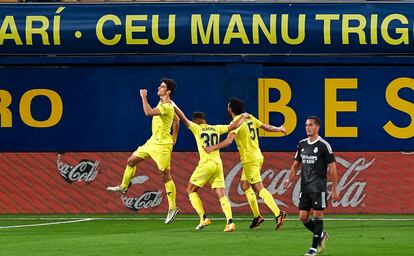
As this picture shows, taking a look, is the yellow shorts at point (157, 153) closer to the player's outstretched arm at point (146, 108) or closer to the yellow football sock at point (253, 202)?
the player's outstretched arm at point (146, 108)

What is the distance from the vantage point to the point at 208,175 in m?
21.5

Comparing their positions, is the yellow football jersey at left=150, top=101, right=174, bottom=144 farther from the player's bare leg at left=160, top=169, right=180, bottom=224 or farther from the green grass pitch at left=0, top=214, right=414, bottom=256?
the green grass pitch at left=0, top=214, right=414, bottom=256

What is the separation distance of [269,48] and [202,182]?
19.9 feet

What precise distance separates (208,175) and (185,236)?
1.88 metres

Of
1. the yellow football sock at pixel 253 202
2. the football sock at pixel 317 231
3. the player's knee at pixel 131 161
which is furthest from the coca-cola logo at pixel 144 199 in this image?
the football sock at pixel 317 231

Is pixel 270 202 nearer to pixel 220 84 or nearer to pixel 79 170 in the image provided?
pixel 220 84

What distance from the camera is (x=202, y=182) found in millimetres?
21469

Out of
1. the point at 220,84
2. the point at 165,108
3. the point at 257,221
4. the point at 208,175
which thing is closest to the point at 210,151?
the point at 208,175

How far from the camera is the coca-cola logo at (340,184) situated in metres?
26.3

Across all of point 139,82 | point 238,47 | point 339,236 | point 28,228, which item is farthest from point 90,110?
point 339,236

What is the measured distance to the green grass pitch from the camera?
56.4 ft

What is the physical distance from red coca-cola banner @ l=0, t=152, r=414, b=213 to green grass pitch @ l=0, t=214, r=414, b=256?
2.58 feet

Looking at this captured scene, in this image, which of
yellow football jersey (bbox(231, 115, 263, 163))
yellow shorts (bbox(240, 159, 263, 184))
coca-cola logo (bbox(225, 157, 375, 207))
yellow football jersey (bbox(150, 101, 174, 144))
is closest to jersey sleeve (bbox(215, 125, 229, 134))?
yellow football jersey (bbox(231, 115, 263, 163))

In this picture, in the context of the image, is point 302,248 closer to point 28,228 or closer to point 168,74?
point 28,228
